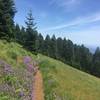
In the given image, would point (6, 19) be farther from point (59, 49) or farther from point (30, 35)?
point (59, 49)

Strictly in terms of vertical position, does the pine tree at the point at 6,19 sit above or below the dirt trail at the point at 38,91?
above

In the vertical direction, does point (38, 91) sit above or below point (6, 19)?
below

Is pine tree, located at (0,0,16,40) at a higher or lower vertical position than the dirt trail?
higher

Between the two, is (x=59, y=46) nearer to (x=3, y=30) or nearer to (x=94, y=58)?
(x=94, y=58)

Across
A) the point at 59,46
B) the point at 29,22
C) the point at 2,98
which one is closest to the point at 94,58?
the point at 59,46

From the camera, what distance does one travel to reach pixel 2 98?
605 inches

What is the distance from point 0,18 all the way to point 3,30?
7.62 ft

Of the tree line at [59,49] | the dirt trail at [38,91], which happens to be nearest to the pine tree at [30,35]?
the tree line at [59,49]

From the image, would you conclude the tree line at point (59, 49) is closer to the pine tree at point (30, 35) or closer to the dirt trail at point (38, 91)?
the pine tree at point (30, 35)

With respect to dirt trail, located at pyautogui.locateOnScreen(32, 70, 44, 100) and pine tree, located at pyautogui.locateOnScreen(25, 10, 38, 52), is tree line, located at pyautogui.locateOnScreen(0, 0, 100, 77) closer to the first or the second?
pine tree, located at pyautogui.locateOnScreen(25, 10, 38, 52)

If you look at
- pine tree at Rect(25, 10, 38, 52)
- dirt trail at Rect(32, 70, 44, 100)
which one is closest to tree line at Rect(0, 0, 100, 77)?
pine tree at Rect(25, 10, 38, 52)

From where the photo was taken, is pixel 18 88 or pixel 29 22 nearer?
pixel 18 88

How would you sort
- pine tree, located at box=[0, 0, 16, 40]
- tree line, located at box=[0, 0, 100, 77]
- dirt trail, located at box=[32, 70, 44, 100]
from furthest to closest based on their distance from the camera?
1. tree line, located at box=[0, 0, 100, 77]
2. pine tree, located at box=[0, 0, 16, 40]
3. dirt trail, located at box=[32, 70, 44, 100]

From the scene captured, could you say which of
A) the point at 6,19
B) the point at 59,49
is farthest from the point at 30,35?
the point at 59,49
